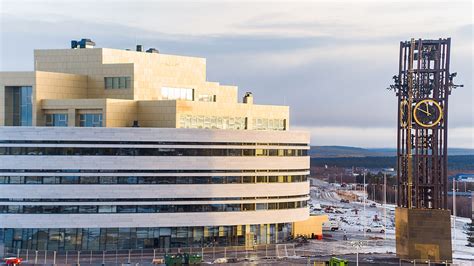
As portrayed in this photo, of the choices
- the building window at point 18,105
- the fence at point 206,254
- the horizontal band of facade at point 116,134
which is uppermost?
the building window at point 18,105

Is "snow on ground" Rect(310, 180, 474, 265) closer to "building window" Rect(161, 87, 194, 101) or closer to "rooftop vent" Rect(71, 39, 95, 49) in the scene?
"building window" Rect(161, 87, 194, 101)

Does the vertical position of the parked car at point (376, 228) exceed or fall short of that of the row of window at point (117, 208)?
it falls short

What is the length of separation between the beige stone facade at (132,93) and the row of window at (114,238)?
15.1 metres

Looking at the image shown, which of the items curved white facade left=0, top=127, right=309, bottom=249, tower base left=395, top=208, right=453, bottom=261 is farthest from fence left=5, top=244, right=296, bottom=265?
tower base left=395, top=208, right=453, bottom=261

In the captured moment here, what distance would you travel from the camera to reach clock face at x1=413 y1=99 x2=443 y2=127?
101m

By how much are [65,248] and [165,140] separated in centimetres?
1959

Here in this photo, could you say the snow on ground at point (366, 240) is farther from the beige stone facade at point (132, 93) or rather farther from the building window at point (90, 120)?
the building window at point (90, 120)

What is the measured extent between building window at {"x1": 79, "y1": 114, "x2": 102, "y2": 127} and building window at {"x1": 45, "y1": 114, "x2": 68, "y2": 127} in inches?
89.4

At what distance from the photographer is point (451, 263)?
95.4 m

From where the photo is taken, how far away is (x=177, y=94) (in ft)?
407

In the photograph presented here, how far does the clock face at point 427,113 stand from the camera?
101 meters

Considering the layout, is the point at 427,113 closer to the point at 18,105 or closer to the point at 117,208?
the point at 117,208

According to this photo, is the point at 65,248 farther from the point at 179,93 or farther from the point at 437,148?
the point at 437,148

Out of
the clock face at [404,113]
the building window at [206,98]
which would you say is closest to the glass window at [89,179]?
the building window at [206,98]
